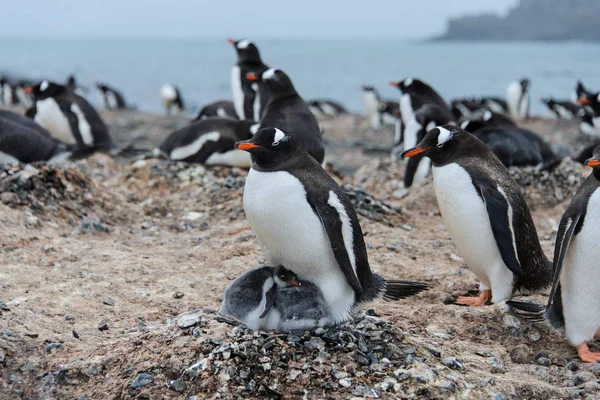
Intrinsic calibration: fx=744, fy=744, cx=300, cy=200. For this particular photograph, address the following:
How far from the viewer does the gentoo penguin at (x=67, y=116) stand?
32.1 ft

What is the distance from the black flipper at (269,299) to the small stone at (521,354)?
1289 millimetres

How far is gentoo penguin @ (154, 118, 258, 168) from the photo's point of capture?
793 centimetres

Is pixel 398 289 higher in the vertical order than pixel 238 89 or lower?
higher

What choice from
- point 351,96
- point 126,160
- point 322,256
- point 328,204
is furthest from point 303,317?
point 351,96

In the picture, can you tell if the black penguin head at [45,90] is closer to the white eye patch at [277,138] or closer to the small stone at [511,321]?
the white eye patch at [277,138]

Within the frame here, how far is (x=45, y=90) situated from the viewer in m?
9.95

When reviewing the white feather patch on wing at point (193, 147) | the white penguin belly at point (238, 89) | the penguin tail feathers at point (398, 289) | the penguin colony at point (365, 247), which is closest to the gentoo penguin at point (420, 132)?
the penguin colony at point (365, 247)

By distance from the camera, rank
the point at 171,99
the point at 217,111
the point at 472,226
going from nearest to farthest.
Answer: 1. the point at 472,226
2. the point at 217,111
3. the point at 171,99

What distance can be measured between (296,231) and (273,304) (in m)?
0.37

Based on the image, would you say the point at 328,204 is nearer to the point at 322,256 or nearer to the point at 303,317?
the point at 322,256

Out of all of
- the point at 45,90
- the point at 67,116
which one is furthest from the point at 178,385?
the point at 45,90

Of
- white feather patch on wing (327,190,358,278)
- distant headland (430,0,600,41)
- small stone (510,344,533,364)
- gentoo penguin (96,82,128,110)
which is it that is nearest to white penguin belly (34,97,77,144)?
white feather patch on wing (327,190,358,278)

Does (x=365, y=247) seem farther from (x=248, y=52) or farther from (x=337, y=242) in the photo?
(x=248, y=52)

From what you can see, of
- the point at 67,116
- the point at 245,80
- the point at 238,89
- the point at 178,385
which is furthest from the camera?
the point at 238,89
